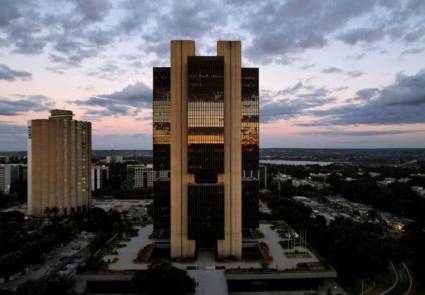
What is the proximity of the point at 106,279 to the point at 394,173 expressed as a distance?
18128cm

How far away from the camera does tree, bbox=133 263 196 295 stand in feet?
139

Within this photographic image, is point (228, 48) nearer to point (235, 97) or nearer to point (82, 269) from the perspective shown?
point (235, 97)

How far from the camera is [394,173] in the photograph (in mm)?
192750

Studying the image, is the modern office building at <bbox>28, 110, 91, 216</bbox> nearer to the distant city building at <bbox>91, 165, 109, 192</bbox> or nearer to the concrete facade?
the distant city building at <bbox>91, 165, 109, 192</bbox>

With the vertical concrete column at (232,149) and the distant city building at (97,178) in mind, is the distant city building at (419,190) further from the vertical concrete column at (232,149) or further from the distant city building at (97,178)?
the distant city building at (97,178)

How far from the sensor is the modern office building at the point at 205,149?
185 feet

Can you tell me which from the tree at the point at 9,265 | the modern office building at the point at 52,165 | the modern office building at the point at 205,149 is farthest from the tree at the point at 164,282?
the modern office building at the point at 52,165

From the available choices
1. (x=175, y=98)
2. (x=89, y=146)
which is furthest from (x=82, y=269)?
(x=89, y=146)

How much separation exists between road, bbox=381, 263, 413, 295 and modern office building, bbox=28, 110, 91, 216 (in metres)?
94.0

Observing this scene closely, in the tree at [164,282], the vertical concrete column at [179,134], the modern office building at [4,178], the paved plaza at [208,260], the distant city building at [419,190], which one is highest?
the vertical concrete column at [179,134]

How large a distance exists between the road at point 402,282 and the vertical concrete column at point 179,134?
2960 cm

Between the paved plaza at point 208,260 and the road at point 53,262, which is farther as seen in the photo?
the road at point 53,262

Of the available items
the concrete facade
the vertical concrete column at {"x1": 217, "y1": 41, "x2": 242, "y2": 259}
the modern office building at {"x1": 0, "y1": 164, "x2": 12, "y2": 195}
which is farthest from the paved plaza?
the modern office building at {"x1": 0, "y1": 164, "x2": 12, "y2": 195}

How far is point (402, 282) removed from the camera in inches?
2105
